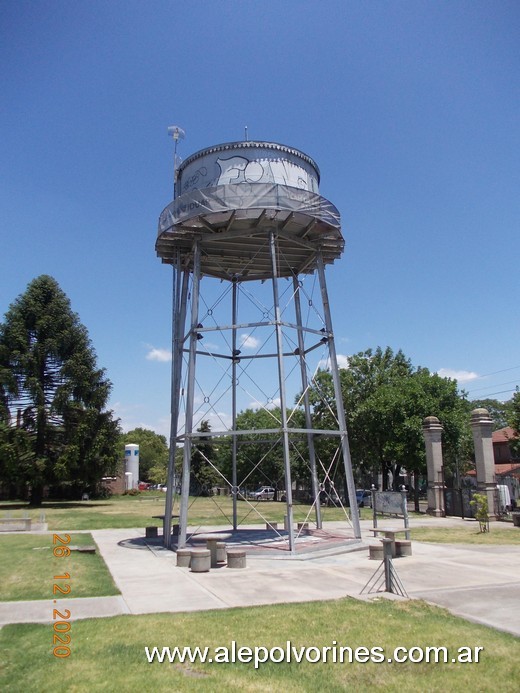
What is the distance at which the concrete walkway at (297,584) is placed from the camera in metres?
9.20

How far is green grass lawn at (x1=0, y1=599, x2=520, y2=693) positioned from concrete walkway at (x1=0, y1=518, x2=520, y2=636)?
29.6 inches

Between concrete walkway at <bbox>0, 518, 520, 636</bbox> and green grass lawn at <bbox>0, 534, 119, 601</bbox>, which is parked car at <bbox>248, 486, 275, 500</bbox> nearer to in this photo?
Result: green grass lawn at <bbox>0, 534, 119, 601</bbox>

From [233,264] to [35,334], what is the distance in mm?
27388

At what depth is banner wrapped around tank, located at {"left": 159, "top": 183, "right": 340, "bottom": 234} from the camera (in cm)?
1734

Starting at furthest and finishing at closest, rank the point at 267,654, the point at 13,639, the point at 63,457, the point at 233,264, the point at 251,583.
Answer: the point at 63,457, the point at 233,264, the point at 251,583, the point at 13,639, the point at 267,654

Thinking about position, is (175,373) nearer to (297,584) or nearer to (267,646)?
(297,584)

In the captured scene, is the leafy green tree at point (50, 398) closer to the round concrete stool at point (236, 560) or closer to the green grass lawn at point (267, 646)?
the round concrete stool at point (236, 560)

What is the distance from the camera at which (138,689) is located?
5676mm

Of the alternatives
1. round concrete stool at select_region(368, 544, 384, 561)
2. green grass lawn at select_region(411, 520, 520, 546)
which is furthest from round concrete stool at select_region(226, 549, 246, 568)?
green grass lawn at select_region(411, 520, 520, 546)

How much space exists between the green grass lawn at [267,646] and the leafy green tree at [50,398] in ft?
113

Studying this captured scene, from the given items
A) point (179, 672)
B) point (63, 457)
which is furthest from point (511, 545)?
point (63, 457)

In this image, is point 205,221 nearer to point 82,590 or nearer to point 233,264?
point 233,264
